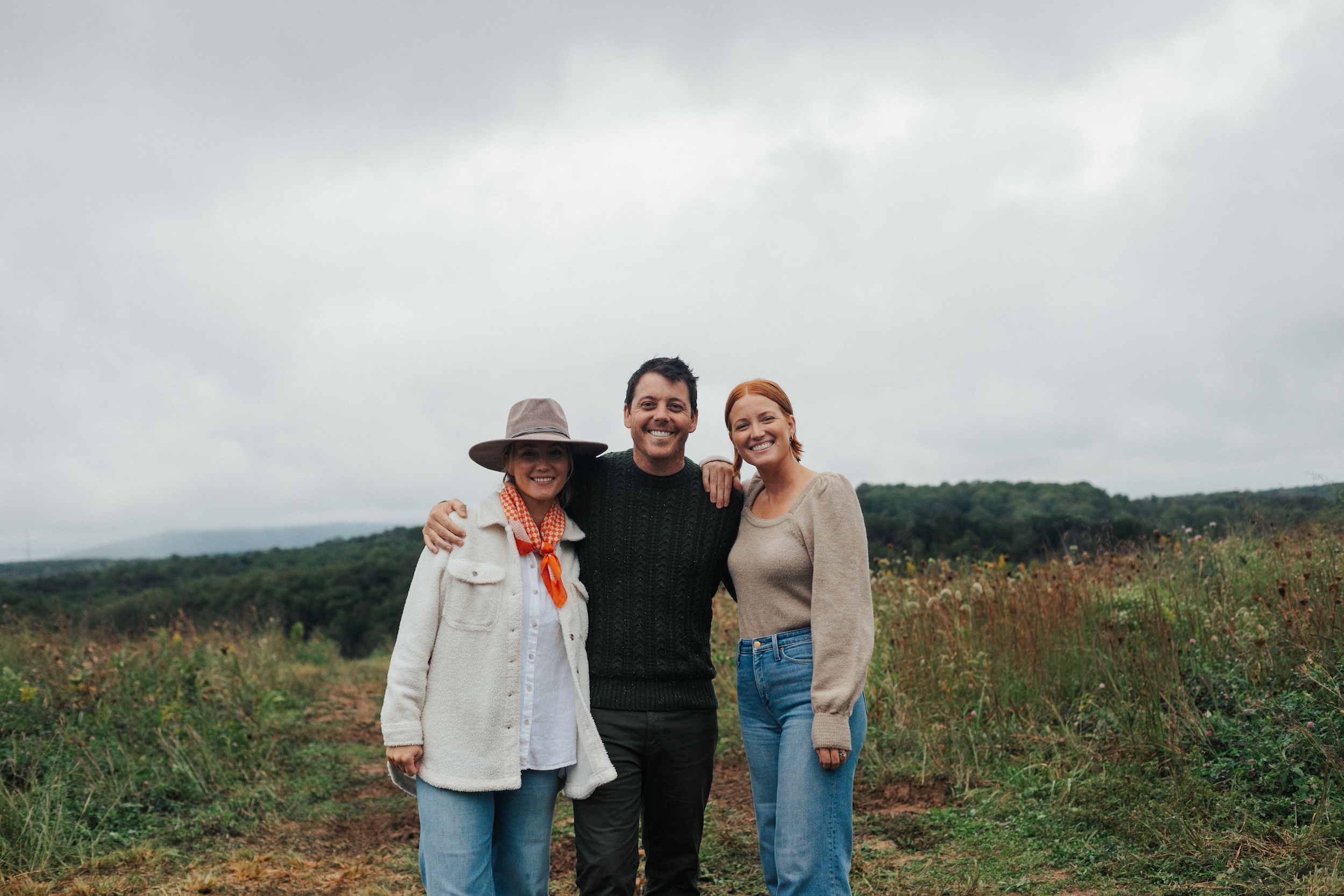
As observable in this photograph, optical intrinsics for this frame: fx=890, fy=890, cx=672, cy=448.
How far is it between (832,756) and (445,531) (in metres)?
1.32

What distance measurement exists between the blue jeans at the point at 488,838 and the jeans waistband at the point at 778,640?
2.41 ft

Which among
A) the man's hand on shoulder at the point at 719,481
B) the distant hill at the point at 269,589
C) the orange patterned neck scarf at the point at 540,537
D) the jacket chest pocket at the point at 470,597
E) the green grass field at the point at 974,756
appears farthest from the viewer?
the distant hill at the point at 269,589

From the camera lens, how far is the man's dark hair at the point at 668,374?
294 centimetres

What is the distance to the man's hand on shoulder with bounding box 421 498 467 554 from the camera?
2.70 meters

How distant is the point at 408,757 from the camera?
2557mm

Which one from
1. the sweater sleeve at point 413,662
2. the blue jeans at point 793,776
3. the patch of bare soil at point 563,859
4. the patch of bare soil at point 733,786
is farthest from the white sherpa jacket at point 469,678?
the patch of bare soil at point 733,786

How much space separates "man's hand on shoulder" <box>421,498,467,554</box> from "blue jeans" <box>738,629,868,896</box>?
96cm

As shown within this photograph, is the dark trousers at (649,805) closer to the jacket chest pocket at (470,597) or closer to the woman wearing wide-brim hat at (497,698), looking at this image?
the woman wearing wide-brim hat at (497,698)

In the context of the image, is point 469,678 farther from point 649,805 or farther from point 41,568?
point 41,568

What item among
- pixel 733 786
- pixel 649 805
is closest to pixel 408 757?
pixel 649 805

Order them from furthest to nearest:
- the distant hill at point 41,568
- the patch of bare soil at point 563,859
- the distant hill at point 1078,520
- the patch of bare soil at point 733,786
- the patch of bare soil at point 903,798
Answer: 1. the distant hill at point 41,568
2. the distant hill at point 1078,520
3. the patch of bare soil at point 733,786
4. the patch of bare soil at point 903,798
5. the patch of bare soil at point 563,859

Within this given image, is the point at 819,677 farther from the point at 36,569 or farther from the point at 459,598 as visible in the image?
the point at 36,569

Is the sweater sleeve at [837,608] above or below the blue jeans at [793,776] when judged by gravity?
above

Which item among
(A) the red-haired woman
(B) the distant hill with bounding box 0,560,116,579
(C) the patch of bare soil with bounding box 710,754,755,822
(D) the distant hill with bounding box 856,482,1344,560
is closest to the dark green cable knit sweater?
(A) the red-haired woman
